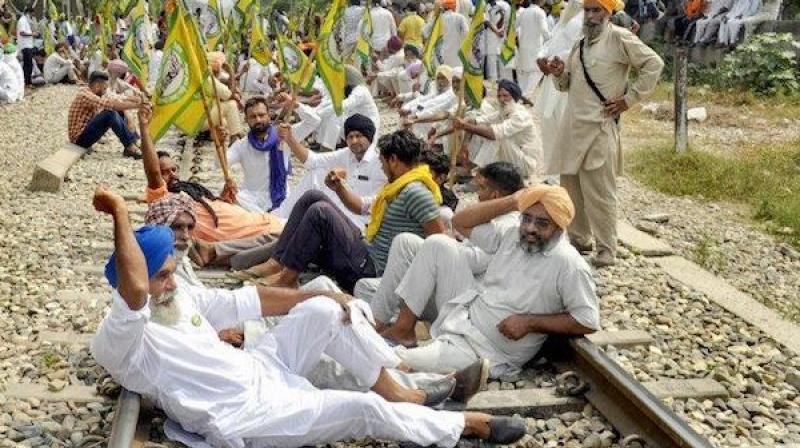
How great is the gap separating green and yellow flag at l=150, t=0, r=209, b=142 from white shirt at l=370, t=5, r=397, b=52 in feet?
41.5

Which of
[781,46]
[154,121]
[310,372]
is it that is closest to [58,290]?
[154,121]

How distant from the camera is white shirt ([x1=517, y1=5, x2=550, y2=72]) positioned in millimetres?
14992

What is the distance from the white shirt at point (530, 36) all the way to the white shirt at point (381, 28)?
17.0 ft

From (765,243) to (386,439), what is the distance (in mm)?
5370

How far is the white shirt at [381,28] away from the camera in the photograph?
19.8m

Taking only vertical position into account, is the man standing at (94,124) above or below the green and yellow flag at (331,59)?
below

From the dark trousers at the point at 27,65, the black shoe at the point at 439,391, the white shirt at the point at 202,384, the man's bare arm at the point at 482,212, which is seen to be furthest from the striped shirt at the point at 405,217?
the dark trousers at the point at 27,65

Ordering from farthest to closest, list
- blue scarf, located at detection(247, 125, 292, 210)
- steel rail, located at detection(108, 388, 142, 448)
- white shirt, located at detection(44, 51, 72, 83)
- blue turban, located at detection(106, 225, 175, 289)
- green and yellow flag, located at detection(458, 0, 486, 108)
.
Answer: white shirt, located at detection(44, 51, 72, 83)
green and yellow flag, located at detection(458, 0, 486, 108)
blue scarf, located at detection(247, 125, 292, 210)
blue turban, located at detection(106, 225, 175, 289)
steel rail, located at detection(108, 388, 142, 448)

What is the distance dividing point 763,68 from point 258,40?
8471 mm

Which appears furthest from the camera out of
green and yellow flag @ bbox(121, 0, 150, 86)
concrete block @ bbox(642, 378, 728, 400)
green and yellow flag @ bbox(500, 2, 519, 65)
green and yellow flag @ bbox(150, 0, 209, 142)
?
green and yellow flag @ bbox(121, 0, 150, 86)

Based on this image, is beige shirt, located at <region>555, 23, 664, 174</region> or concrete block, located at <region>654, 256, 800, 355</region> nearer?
concrete block, located at <region>654, 256, 800, 355</region>

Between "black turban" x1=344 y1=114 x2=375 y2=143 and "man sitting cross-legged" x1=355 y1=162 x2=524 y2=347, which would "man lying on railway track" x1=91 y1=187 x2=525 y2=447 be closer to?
"man sitting cross-legged" x1=355 y1=162 x2=524 y2=347

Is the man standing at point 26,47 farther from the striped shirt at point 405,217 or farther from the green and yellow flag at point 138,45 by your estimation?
the striped shirt at point 405,217

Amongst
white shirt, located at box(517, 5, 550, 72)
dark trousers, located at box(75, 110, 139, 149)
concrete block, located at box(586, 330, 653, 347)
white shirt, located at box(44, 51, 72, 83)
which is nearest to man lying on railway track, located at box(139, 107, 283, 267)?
concrete block, located at box(586, 330, 653, 347)
